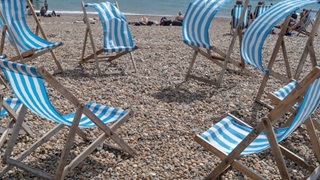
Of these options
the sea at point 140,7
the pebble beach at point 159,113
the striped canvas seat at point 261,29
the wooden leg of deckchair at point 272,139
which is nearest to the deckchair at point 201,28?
the pebble beach at point 159,113

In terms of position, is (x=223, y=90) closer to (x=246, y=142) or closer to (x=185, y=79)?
(x=185, y=79)

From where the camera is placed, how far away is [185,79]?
480 cm

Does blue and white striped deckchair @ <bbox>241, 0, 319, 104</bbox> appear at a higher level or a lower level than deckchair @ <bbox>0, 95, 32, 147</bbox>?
higher

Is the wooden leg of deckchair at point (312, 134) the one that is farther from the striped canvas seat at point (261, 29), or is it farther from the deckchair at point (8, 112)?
the deckchair at point (8, 112)

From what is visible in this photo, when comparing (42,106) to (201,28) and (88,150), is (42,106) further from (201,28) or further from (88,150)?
(201,28)

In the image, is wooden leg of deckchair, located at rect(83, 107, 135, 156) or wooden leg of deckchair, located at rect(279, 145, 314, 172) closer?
wooden leg of deckchair, located at rect(83, 107, 135, 156)

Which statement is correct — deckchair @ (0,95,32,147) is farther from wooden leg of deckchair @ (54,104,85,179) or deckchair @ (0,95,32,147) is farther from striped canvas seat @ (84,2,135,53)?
striped canvas seat @ (84,2,135,53)

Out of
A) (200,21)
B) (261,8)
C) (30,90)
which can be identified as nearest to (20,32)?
(200,21)

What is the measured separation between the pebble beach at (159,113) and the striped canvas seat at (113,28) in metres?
0.38

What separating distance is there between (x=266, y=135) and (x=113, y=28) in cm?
346

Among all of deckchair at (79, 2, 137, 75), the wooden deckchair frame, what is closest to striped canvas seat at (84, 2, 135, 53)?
deckchair at (79, 2, 137, 75)

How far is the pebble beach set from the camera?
2.73 metres

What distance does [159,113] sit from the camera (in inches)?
145

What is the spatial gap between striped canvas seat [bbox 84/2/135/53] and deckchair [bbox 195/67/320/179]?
8.56 ft
